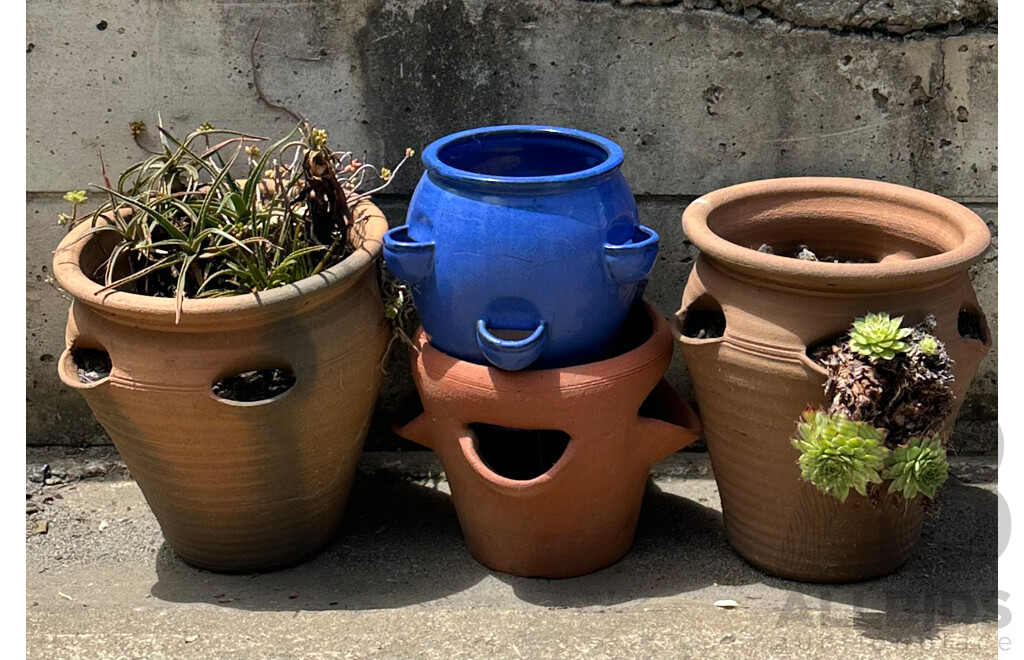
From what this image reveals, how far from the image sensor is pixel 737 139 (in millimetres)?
3439

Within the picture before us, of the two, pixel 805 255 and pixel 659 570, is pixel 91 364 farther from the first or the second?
pixel 805 255

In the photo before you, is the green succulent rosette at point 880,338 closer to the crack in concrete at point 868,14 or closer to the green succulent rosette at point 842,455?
the green succulent rosette at point 842,455

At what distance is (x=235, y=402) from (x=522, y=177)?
2.97 ft

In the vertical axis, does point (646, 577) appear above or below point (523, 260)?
below

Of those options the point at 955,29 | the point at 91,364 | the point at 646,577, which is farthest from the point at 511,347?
the point at 955,29

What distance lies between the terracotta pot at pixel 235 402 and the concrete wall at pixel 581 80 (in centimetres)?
40

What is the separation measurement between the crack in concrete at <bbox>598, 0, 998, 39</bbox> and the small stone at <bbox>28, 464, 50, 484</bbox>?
85.1 inches

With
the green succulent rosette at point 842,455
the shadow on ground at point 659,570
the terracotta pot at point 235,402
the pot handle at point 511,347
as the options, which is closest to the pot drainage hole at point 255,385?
the terracotta pot at point 235,402

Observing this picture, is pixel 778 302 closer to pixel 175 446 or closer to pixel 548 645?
pixel 548 645

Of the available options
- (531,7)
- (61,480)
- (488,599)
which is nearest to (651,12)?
(531,7)

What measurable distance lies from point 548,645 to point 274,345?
96 centimetres

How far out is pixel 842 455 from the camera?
8.82ft

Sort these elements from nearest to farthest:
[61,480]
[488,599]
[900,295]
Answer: [900,295] < [488,599] < [61,480]

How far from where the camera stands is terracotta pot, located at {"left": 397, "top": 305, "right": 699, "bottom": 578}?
296 centimetres
